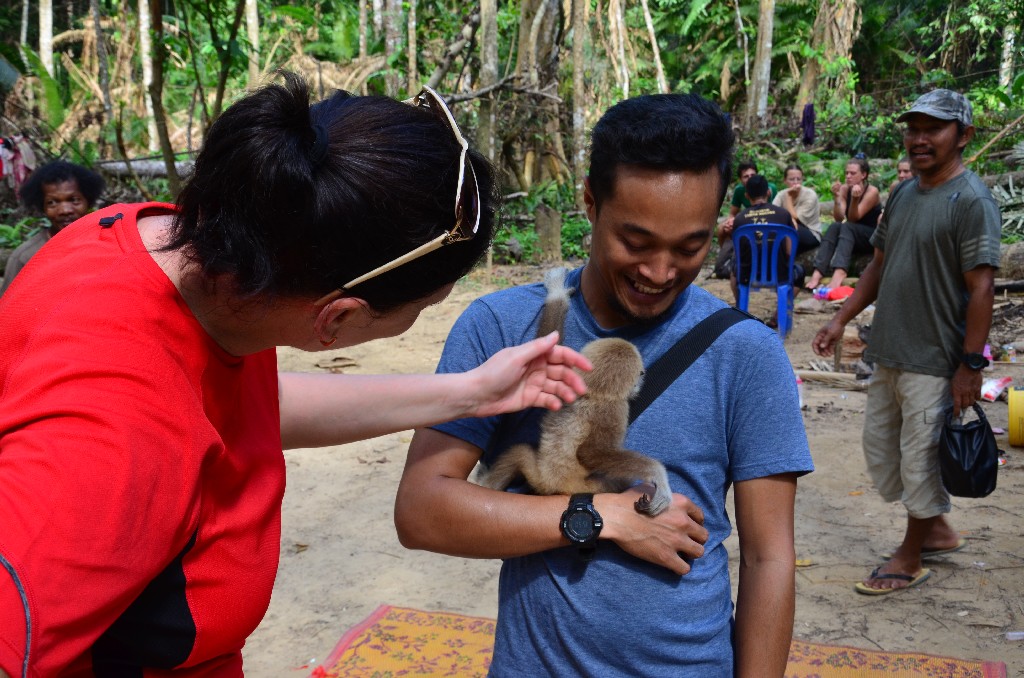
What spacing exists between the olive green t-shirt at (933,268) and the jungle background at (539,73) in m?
5.58

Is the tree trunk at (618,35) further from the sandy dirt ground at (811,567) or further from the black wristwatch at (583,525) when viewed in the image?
the black wristwatch at (583,525)

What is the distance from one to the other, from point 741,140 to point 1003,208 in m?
9.05

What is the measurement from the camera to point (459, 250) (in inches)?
60.4

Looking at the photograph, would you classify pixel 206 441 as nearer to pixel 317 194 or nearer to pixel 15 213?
pixel 317 194

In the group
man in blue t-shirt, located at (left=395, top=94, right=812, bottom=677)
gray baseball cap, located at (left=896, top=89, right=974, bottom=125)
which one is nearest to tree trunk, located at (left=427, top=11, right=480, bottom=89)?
gray baseball cap, located at (left=896, top=89, right=974, bottom=125)

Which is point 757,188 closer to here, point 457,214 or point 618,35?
point 618,35

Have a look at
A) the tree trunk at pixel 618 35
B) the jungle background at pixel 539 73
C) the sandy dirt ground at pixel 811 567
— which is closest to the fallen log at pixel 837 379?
the sandy dirt ground at pixel 811 567

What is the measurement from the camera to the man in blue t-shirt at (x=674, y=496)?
181cm

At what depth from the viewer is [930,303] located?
15.1 feet

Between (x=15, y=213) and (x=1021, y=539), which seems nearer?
→ (x=1021, y=539)

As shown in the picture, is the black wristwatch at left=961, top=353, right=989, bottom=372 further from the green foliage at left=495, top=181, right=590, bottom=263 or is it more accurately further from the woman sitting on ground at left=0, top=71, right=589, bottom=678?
the green foliage at left=495, top=181, right=590, bottom=263

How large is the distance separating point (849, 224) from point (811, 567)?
829 cm

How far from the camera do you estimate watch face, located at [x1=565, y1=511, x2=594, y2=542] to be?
1.79 metres

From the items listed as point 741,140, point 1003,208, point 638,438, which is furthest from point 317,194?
point 741,140
